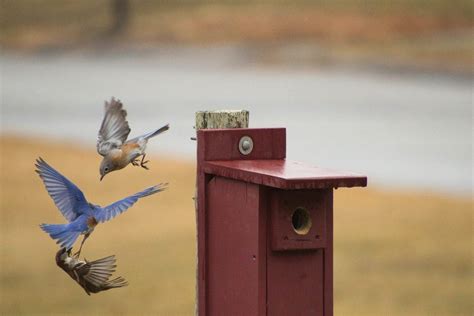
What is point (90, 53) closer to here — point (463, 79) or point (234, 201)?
point (463, 79)

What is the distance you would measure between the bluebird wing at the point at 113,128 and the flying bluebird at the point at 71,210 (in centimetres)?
25

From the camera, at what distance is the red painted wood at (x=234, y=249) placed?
404 cm

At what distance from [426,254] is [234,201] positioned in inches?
257

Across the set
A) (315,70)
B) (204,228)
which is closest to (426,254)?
(315,70)

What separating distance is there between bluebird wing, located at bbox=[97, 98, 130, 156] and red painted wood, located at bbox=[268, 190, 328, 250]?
2.55 ft

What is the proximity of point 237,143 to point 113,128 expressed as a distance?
0.55 meters

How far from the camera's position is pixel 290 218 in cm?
403

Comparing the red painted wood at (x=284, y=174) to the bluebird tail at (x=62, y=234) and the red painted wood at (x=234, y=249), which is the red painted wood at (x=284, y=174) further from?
the bluebird tail at (x=62, y=234)

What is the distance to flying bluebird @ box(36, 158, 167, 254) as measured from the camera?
4.26 metres

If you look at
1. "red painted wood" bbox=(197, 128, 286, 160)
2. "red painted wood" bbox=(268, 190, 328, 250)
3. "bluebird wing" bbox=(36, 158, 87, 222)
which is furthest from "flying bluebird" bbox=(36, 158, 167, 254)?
"red painted wood" bbox=(268, 190, 328, 250)

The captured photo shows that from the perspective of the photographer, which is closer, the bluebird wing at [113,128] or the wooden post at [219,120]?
the wooden post at [219,120]

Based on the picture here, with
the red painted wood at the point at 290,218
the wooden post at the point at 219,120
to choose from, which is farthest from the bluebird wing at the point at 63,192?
the red painted wood at the point at 290,218

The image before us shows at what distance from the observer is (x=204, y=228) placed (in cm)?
436

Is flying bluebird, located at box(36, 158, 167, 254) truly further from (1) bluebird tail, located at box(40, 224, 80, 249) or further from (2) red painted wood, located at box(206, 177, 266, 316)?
(2) red painted wood, located at box(206, 177, 266, 316)
